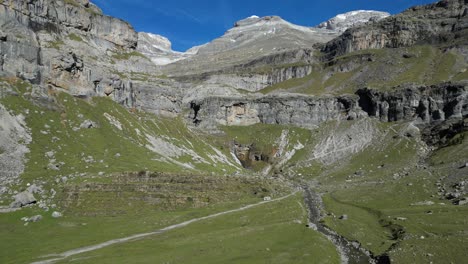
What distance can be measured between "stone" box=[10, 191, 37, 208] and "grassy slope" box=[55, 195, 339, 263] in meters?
44.1

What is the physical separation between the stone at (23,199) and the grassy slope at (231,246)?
44125mm

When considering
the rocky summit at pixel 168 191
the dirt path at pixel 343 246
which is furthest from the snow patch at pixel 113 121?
the dirt path at pixel 343 246

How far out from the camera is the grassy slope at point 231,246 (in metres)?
53.8

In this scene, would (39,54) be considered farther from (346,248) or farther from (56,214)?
(346,248)

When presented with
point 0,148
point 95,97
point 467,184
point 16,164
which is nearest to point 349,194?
point 467,184

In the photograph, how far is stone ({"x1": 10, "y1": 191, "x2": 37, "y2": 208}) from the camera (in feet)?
311

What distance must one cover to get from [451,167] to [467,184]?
2797 cm

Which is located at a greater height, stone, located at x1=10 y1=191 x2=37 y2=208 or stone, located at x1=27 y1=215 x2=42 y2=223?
stone, located at x1=10 y1=191 x2=37 y2=208

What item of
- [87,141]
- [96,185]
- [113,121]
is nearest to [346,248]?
[96,185]

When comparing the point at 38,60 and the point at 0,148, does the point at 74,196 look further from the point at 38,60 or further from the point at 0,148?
the point at 38,60

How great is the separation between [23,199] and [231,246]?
62.5 metres

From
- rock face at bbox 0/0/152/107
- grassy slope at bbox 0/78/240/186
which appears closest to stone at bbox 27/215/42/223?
grassy slope at bbox 0/78/240/186

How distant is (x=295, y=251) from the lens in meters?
56.9

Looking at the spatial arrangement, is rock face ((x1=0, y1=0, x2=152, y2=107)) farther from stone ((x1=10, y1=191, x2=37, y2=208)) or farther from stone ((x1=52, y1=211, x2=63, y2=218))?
stone ((x1=52, y1=211, x2=63, y2=218))
